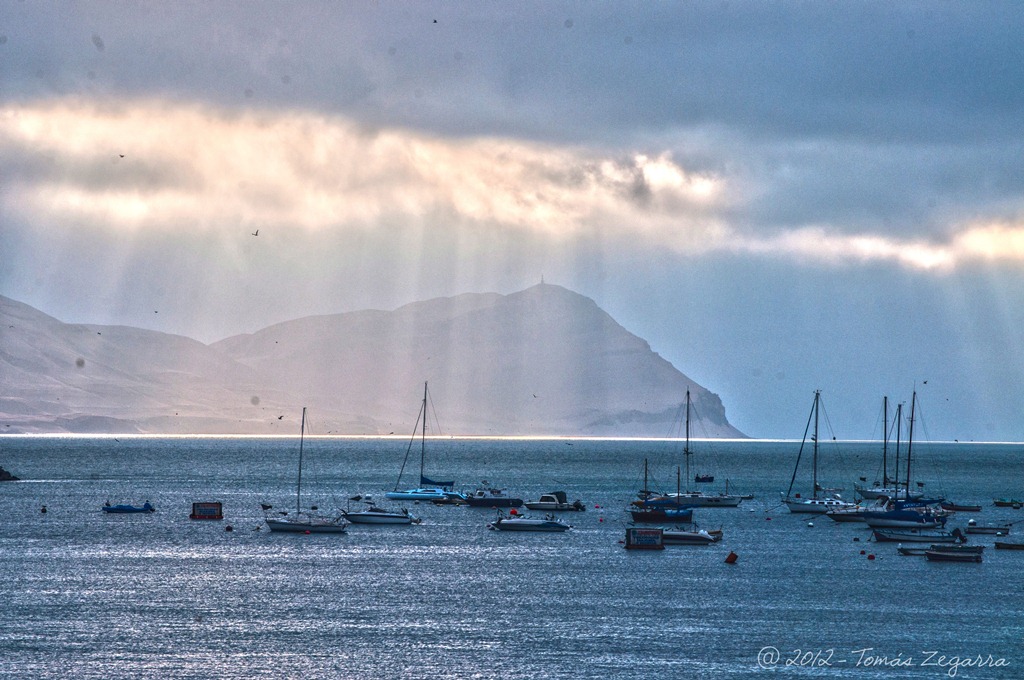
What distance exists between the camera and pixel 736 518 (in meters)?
138

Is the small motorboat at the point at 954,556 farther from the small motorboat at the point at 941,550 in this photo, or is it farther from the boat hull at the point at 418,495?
the boat hull at the point at 418,495

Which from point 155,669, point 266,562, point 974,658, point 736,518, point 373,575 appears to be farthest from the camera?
point 736,518

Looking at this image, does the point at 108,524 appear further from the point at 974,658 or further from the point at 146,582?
the point at 974,658

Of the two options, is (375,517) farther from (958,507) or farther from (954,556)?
(958,507)

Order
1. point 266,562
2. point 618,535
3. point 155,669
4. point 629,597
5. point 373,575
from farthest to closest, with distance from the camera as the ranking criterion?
1. point 618,535
2. point 266,562
3. point 373,575
4. point 629,597
5. point 155,669

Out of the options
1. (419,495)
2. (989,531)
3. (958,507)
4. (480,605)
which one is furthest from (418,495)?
(480,605)

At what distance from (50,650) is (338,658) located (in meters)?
13.2

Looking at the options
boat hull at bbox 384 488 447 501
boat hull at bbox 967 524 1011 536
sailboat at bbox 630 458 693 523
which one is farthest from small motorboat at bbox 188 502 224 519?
boat hull at bbox 967 524 1011 536

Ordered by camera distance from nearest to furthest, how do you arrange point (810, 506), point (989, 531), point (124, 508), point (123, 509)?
point (989, 531), point (123, 509), point (124, 508), point (810, 506)

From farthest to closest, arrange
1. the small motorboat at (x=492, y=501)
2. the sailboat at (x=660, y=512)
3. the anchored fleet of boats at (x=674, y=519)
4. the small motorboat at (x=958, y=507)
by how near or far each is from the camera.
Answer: the small motorboat at (x=492, y=501), the small motorboat at (x=958, y=507), the sailboat at (x=660, y=512), the anchored fleet of boats at (x=674, y=519)

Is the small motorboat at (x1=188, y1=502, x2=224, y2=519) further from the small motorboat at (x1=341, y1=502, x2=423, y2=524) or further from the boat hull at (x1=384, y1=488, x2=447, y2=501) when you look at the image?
the boat hull at (x1=384, y1=488, x2=447, y2=501)

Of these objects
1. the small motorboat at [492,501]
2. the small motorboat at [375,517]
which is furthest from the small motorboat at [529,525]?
the small motorboat at [492,501]

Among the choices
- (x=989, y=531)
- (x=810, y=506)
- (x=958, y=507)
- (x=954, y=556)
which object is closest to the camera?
Result: (x=954, y=556)

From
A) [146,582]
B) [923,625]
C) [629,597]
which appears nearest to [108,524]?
[146,582]
